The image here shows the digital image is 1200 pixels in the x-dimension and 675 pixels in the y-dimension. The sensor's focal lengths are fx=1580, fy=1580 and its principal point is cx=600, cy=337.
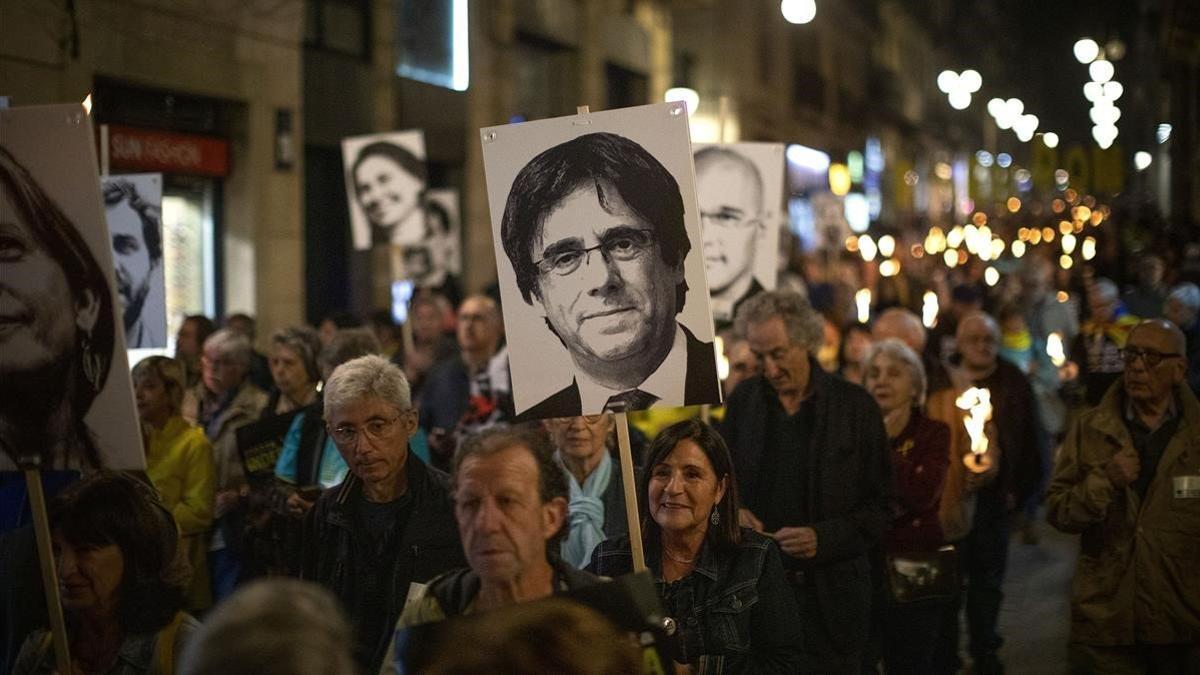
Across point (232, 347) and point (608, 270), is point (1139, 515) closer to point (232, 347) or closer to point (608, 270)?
point (608, 270)

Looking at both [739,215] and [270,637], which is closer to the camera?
[270,637]

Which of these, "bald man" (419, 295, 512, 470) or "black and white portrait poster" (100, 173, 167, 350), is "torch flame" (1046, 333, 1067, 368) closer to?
"bald man" (419, 295, 512, 470)

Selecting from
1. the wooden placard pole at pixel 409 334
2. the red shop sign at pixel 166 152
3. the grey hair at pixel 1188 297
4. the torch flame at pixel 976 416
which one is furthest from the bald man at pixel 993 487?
the red shop sign at pixel 166 152

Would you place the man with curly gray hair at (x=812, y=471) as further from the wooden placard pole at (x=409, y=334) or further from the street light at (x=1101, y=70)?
the street light at (x=1101, y=70)

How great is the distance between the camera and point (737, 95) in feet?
135

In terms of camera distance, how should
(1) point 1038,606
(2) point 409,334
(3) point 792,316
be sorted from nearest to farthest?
(3) point 792,316 < (1) point 1038,606 < (2) point 409,334

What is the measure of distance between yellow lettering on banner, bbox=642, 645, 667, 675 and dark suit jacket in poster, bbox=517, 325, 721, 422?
5.09 feet

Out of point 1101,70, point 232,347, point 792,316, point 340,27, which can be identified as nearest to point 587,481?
point 792,316

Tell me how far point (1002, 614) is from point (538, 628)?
7419 mm

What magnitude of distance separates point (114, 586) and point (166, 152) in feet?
38.7

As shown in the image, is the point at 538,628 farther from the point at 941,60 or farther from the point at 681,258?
the point at 941,60

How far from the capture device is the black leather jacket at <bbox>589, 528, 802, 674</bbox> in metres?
4.66

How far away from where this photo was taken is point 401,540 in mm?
5012

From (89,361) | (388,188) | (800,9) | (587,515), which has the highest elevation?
(800,9)
